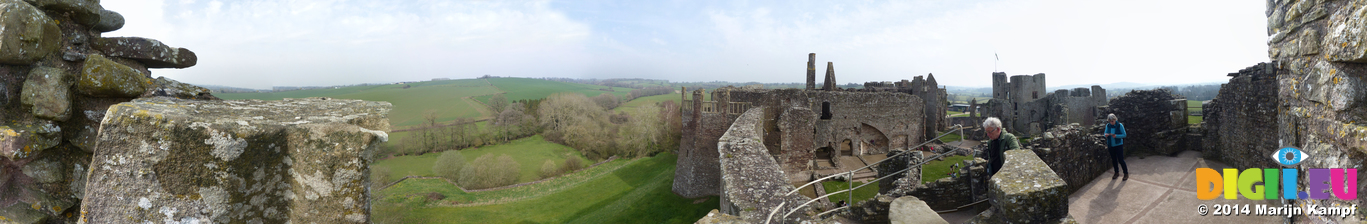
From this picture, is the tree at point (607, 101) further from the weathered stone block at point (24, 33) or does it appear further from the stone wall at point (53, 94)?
the weathered stone block at point (24, 33)

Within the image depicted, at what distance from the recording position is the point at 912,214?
4.82 metres

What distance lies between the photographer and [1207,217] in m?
5.92

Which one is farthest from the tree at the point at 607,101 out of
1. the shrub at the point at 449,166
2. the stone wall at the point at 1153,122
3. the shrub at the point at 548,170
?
the stone wall at the point at 1153,122

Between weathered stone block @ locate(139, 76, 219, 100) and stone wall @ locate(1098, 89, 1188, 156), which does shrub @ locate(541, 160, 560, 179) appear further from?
weathered stone block @ locate(139, 76, 219, 100)

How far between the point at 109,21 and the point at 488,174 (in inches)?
1205

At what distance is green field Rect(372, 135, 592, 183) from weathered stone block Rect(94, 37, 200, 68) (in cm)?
3211

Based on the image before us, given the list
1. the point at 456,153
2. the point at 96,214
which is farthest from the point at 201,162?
the point at 456,153

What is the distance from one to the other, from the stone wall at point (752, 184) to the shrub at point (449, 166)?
96.9 feet

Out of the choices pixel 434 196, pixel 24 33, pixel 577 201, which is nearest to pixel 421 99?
pixel 434 196

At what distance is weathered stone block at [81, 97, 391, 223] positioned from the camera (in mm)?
2342

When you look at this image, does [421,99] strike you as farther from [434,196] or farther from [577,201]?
[577,201]

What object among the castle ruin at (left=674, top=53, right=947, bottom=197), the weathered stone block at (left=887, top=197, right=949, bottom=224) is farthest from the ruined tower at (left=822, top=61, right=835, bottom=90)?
the weathered stone block at (left=887, top=197, right=949, bottom=224)

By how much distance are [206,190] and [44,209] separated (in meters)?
1.55

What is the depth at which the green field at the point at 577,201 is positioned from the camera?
63.1 feet
